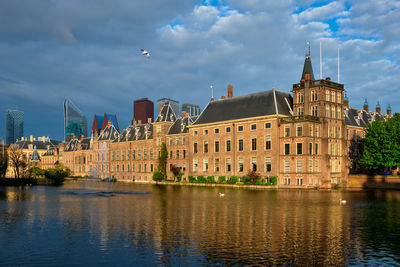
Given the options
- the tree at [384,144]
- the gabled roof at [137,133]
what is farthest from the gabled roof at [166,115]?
the tree at [384,144]

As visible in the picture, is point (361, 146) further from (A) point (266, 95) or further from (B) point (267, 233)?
(B) point (267, 233)

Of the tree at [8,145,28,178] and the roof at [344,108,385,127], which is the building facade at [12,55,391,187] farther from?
the tree at [8,145,28,178]

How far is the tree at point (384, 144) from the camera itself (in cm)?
6700

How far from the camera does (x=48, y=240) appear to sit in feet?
67.7

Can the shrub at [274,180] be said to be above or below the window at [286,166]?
below

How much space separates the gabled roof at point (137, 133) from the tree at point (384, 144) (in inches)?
2194

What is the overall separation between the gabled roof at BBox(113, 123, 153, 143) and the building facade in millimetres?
6121

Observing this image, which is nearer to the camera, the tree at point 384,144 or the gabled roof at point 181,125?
the tree at point 384,144

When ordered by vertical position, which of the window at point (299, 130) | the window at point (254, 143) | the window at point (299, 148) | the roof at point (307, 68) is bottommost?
the window at point (299, 148)

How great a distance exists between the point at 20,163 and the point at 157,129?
109 ft

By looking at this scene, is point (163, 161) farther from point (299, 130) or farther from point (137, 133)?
point (299, 130)

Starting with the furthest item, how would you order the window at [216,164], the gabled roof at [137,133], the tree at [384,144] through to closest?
the gabled roof at [137,133] → the window at [216,164] → the tree at [384,144]

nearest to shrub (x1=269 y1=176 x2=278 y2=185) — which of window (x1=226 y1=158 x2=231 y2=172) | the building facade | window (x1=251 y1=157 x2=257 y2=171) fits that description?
the building facade

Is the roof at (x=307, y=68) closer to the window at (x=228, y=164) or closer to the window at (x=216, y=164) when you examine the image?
the window at (x=228, y=164)
